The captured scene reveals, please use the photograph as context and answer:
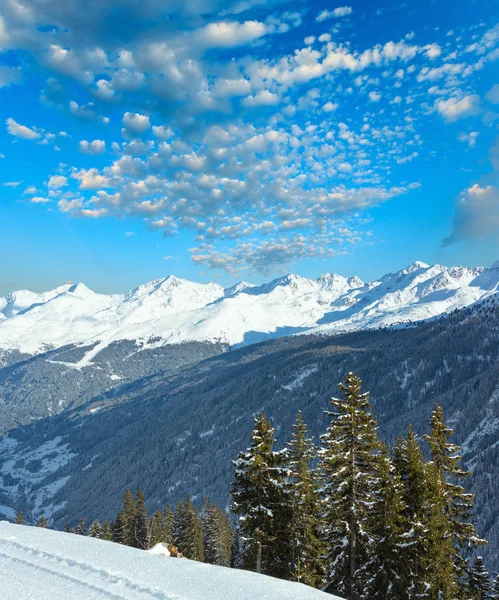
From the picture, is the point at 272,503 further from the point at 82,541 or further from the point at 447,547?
the point at 82,541

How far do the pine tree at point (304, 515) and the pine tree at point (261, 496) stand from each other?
0.69 metres

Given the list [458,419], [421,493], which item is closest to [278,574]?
[421,493]

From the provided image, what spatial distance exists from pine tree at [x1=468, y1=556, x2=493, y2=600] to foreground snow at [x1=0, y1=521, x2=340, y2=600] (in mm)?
20920

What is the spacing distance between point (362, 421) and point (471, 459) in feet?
534

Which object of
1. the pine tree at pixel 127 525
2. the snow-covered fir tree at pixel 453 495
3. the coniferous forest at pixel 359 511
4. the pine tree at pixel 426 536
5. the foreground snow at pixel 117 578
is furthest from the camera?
the pine tree at pixel 127 525

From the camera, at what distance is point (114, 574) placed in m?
10.5

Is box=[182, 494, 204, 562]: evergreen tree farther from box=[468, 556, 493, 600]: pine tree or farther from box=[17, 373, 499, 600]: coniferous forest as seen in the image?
box=[468, 556, 493, 600]: pine tree

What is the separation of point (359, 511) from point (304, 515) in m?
4.64

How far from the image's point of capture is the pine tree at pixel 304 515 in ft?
82.9

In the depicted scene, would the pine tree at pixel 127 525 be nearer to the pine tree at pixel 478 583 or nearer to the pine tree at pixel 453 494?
the pine tree at pixel 478 583

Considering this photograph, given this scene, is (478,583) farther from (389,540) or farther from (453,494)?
(389,540)

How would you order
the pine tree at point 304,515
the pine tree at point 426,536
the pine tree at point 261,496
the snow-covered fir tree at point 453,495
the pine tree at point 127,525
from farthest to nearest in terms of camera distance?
the pine tree at point 127,525
the pine tree at point 304,515
the pine tree at point 261,496
the snow-covered fir tree at point 453,495
the pine tree at point 426,536

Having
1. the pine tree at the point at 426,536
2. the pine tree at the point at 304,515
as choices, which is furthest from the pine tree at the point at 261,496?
the pine tree at the point at 426,536

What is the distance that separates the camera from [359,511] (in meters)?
22.1
